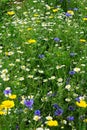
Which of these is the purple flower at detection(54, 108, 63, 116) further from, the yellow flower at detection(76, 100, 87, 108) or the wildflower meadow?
the yellow flower at detection(76, 100, 87, 108)

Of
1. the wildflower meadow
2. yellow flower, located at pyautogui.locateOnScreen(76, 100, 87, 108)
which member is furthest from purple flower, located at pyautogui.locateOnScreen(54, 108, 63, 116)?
yellow flower, located at pyautogui.locateOnScreen(76, 100, 87, 108)

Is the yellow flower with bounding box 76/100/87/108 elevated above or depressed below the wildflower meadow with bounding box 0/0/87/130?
above

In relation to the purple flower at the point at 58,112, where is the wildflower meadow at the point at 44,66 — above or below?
below

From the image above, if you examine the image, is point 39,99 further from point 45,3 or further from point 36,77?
point 45,3

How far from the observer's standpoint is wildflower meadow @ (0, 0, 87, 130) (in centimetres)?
301

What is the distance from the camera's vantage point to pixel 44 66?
392cm

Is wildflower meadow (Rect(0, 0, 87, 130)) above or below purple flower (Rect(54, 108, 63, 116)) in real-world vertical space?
below

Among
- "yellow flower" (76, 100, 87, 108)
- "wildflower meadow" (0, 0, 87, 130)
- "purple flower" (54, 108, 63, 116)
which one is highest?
"yellow flower" (76, 100, 87, 108)

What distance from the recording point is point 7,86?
3490mm

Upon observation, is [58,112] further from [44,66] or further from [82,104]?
[44,66]

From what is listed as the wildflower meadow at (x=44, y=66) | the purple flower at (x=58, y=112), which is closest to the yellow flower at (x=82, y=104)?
the wildflower meadow at (x=44, y=66)

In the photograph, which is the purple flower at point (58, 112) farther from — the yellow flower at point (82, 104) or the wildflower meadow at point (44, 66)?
the yellow flower at point (82, 104)

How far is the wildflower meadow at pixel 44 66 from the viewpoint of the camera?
3012 mm

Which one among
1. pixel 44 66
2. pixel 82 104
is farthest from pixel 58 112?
pixel 44 66
